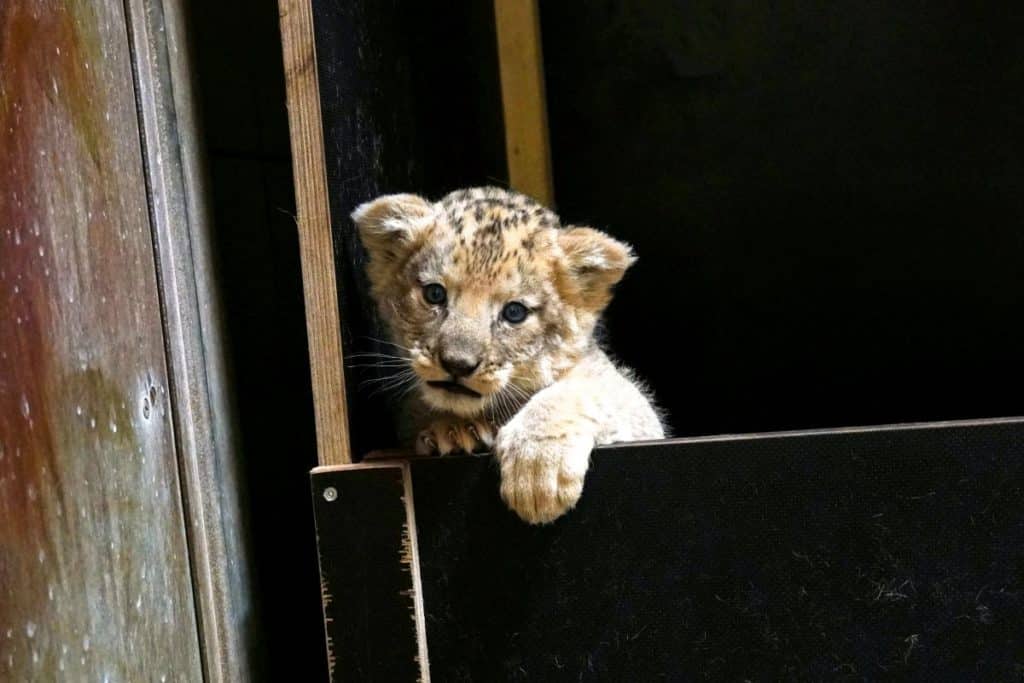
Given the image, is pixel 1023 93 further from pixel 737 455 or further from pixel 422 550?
pixel 422 550

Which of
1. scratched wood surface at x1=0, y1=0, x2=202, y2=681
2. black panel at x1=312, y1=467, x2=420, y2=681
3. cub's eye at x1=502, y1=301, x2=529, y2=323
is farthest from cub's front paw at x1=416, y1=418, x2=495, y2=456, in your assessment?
scratched wood surface at x1=0, y1=0, x2=202, y2=681

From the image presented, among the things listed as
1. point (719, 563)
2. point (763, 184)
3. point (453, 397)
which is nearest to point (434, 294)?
point (453, 397)

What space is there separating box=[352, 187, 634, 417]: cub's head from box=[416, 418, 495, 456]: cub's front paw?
77 millimetres

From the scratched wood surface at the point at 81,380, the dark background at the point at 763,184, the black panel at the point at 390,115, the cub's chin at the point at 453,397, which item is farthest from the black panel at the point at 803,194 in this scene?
the scratched wood surface at the point at 81,380

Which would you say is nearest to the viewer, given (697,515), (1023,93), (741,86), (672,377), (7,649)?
(7,649)

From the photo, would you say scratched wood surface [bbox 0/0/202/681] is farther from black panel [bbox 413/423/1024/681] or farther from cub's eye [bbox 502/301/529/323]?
cub's eye [bbox 502/301/529/323]

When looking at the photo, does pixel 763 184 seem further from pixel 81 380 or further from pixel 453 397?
pixel 81 380

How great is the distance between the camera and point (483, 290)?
65.6 inches

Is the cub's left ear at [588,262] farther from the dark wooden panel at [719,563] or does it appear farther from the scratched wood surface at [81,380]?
the scratched wood surface at [81,380]

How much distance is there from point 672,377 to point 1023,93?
1.05m

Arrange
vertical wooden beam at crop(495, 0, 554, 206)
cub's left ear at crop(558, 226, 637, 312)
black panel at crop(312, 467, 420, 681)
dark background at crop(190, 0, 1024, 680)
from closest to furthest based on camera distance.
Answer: black panel at crop(312, 467, 420, 681)
cub's left ear at crop(558, 226, 637, 312)
dark background at crop(190, 0, 1024, 680)
vertical wooden beam at crop(495, 0, 554, 206)

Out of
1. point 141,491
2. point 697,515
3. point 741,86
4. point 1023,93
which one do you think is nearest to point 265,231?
point 141,491

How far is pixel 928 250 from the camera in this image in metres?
2.27

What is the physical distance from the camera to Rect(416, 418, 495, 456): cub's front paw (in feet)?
4.80
